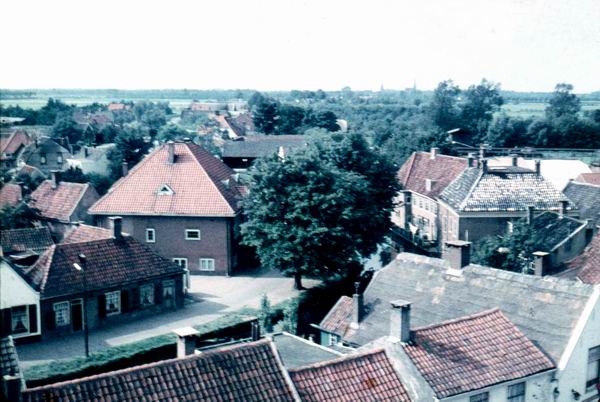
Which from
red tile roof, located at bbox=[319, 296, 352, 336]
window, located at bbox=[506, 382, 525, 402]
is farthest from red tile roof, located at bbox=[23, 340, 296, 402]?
red tile roof, located at bbox=[319, 296, 352, 336]

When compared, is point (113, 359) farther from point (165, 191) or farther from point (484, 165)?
point (484, 165)

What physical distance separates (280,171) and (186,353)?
22155 mm

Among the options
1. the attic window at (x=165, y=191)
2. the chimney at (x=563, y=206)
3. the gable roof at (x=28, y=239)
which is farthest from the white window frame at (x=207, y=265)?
the chimney at (x=563, y=206)

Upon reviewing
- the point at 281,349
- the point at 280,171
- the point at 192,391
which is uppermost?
the point at 280,171

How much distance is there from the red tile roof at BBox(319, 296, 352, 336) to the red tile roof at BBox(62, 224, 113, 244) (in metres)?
17.3

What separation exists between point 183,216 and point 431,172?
25.1 meters

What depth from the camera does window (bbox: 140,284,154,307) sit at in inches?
1575

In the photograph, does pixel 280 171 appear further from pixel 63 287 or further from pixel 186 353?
pixel 186 353

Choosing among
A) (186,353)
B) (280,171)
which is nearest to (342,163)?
(280,171)

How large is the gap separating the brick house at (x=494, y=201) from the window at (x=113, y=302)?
79.4ft

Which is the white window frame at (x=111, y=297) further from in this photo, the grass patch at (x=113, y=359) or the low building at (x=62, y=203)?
the low building at (x=62, y=203)

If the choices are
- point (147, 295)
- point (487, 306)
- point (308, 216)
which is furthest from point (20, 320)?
point (487, 306)

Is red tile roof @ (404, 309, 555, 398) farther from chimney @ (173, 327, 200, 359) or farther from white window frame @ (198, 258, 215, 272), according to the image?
white window frame @ (198, 258, 215, 272)

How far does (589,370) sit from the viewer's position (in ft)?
79.0
